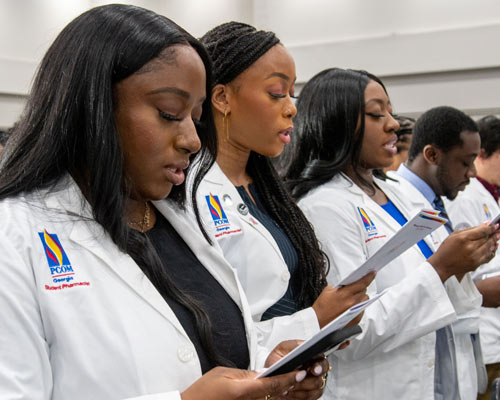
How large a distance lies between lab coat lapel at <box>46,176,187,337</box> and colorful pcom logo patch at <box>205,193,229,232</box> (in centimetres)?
56

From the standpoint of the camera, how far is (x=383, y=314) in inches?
77.6

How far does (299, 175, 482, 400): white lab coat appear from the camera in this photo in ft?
6.48

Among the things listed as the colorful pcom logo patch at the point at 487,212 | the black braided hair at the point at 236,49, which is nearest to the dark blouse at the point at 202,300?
the black braided hair at the point at 236,49

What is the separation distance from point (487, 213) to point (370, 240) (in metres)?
1.79

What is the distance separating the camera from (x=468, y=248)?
201 centimetres

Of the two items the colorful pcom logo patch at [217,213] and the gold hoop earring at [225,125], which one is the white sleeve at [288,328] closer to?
the colorful pcom logo patch at [217,213]

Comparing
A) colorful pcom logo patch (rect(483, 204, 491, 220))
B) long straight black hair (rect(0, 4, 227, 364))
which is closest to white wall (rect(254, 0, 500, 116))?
colorful pcom logo patch (rect(483, 204, 491, 220))

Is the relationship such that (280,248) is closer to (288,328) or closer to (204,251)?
(288,328)

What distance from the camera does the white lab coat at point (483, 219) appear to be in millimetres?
3066

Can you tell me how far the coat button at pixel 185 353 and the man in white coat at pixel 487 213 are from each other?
1.89 metres

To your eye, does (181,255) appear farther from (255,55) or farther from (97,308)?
(255,55)

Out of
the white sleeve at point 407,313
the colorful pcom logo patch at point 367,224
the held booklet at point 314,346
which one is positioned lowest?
the white sleeve at point 407,313

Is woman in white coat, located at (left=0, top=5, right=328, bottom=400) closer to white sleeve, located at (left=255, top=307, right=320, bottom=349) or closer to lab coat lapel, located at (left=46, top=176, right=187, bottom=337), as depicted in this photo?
lab coat lapel, located at (left=46, top=176, right=187, bottom=337)

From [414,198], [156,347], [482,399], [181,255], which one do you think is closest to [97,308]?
[156,347]
